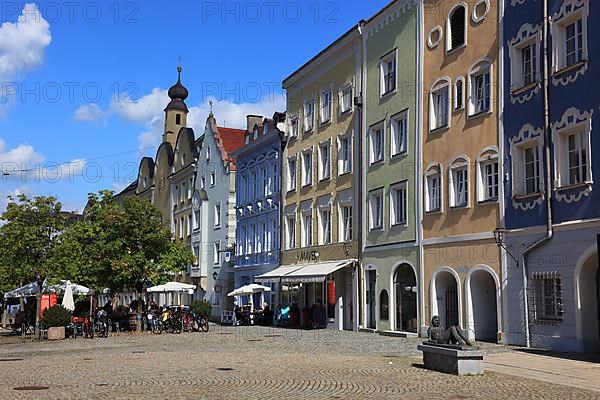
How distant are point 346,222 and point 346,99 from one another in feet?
18.9

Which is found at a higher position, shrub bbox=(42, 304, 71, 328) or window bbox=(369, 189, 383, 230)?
window bbox=(369, 189, 383, 230)

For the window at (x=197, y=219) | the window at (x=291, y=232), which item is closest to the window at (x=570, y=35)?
the window at (x=291, y=232)

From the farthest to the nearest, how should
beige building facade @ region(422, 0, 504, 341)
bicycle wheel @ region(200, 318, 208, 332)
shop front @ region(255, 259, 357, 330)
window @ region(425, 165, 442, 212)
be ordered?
bicycle wheel @ region(200, 318, 208, 332)
shop front @ region(255, 259, 357, 330)
window @ region(425, 165, 442, 212)
beige building facade @ region(422, 0, 504, 341)

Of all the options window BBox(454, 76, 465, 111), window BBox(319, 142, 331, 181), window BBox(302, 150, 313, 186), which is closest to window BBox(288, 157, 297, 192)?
window BBox(302, 150, 313, 186)

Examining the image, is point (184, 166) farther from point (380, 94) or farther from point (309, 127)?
point (380, 94)

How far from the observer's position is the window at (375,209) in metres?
32.9

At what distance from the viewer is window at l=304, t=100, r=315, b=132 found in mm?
40500

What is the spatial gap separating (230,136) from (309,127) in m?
19.1

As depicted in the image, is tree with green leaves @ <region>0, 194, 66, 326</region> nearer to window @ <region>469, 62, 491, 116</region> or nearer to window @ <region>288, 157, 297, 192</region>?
window @ <region>288, 157, 297, 192</region>

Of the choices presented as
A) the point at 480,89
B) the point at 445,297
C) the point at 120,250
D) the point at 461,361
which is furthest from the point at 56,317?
the point at 461,361

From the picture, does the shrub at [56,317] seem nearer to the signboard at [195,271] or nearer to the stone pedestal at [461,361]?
the stone pedestal at [461,361]

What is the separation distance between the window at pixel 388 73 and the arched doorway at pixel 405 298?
7479 mm

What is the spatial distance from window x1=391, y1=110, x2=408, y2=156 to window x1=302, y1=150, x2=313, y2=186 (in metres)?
9.21

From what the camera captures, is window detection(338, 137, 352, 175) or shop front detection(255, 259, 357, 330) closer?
shop front detection(255, 259, 357, 330)
